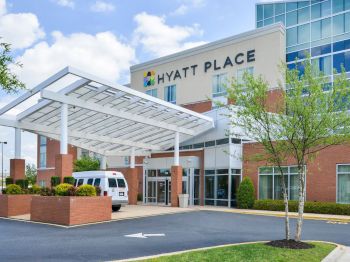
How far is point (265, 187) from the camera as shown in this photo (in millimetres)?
29578

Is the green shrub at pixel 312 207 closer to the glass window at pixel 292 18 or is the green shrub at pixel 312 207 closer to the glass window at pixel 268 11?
the glass window at pixel 292 18

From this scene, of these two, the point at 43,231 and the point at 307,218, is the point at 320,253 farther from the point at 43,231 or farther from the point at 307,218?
the point at 307,218

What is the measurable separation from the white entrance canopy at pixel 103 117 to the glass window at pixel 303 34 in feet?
36.7

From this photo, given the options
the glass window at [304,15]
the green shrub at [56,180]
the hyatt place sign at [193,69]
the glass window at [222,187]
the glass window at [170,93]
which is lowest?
the glass window at [222,187]

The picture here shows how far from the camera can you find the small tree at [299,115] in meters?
12.2

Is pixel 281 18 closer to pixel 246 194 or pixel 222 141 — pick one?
pixel 222 141

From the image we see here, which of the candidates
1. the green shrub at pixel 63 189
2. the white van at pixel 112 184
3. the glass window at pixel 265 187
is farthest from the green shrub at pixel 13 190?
the glass window at pixel 265 187

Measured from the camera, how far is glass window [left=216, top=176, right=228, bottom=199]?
3119 cm

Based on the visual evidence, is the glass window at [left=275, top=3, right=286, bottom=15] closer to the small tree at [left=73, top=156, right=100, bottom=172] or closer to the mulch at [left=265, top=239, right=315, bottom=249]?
the small tree at [left=73, top=156, right=100, bottom=172]

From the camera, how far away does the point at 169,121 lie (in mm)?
30094

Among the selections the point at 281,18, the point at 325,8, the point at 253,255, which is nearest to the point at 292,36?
the point at 281,18

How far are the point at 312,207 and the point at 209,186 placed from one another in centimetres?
881

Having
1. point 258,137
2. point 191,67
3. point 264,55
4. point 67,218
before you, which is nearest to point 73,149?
point 191,67

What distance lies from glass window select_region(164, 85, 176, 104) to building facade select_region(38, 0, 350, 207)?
0.10 meters
